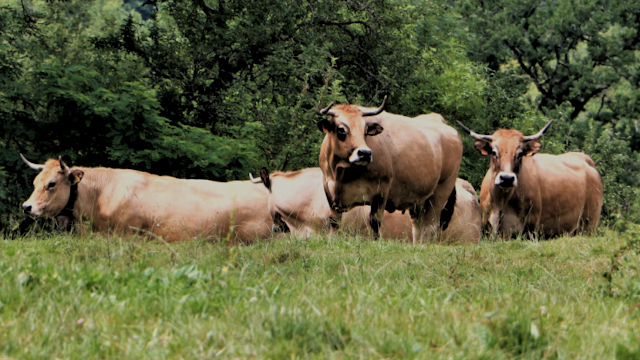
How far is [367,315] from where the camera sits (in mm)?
3904

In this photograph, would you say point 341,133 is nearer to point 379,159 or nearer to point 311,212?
point 379,159

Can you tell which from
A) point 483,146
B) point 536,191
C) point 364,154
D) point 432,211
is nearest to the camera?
point 364,154

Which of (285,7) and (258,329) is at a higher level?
(285,7)

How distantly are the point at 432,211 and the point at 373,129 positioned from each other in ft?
6.64

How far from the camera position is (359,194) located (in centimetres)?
908

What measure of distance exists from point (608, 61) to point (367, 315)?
34536 millimetres

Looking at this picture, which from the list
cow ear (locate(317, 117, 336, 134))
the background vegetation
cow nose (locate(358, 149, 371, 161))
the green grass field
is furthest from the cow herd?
the green grass field

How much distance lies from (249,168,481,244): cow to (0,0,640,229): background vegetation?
2.65 meters

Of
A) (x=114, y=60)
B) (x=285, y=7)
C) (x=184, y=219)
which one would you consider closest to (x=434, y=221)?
(x=184, y=219)

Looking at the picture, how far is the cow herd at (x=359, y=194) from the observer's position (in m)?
9.18

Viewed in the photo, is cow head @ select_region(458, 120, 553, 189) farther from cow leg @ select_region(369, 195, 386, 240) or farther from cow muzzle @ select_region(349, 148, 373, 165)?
cow muzzle @ select_region(349, 148, 373, 165)

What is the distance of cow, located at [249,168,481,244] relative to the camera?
1140 centimetres

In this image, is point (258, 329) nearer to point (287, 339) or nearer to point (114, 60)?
point (287, 339)

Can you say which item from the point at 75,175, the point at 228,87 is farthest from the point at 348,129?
the point at 228,87
